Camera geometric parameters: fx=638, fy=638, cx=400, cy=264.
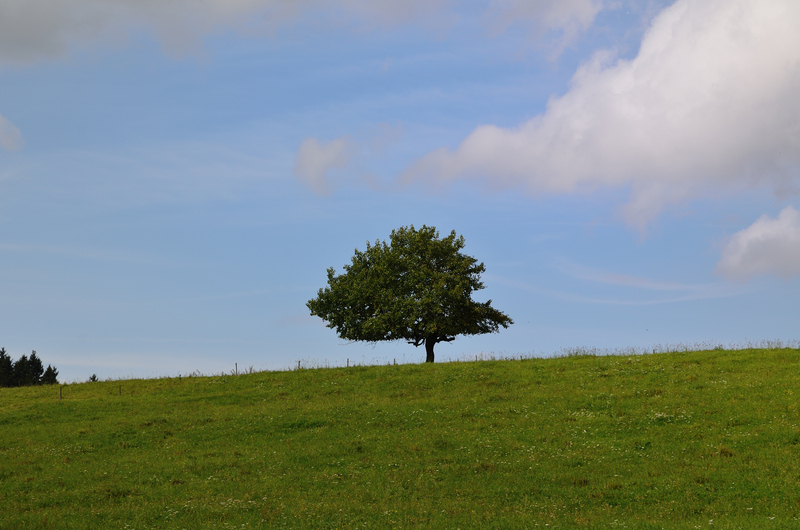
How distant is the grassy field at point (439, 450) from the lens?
862 inches

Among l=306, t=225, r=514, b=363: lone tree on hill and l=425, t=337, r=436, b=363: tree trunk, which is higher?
l=306, t=225, r=514, b=363: lone tree on hill

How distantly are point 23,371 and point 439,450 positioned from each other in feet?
391

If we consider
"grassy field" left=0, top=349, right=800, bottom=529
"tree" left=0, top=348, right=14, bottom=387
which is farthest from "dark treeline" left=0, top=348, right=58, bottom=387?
"grassy field" left=0, top=349, right=800, bottom=529

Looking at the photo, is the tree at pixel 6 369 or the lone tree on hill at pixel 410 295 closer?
the lone tree on hill at pixel 410 295

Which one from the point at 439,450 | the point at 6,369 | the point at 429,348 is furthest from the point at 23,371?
the point at 439,450

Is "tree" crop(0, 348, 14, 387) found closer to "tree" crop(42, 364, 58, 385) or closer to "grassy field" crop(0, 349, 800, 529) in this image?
"tree" crop(42, 364, 58, 385)

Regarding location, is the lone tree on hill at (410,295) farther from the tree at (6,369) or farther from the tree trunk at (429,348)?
the tree at (6,369)

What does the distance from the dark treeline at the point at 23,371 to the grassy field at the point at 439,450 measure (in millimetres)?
78036

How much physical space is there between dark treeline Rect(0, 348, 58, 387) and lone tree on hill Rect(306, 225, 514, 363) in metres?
78.4

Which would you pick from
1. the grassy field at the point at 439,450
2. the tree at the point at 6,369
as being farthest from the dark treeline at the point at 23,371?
the grassy field at the point at 439,450

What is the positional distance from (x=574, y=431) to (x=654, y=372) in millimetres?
14622

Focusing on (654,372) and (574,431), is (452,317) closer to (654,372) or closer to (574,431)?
(654,372)

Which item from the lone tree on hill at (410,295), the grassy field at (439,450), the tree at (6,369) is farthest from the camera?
the tree at (6,369)

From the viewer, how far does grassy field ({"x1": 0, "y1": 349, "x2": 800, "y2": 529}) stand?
2191 cm
